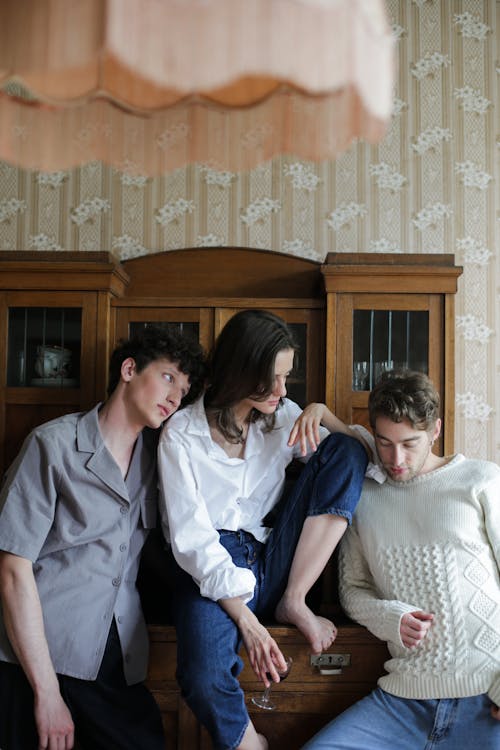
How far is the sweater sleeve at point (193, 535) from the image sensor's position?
1.84 metres

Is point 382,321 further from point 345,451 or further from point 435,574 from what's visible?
point 435,574

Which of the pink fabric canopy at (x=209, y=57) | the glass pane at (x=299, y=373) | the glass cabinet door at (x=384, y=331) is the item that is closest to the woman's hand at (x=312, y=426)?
the glass cabinet door at (x=384, y=331)

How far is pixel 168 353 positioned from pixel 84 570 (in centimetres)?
61

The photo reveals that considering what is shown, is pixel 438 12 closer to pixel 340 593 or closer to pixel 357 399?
pixel 357 399

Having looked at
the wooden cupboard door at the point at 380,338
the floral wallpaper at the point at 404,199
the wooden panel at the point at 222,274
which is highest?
the floral wallpaper at the point at 404,199

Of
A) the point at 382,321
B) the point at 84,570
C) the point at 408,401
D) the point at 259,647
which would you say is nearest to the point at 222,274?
the point at 382,321

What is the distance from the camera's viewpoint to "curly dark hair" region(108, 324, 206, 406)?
6.64 ft

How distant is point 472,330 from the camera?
9.09 ft

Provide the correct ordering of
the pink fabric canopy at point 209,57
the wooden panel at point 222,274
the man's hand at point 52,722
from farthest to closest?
the wooden panel at point 222,274 < the man's hand at point 52,722 < the pink fabric canopy at point 209,57

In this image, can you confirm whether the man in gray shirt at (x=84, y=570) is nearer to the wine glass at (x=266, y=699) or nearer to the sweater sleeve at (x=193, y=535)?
the sweater sleeve at (x=193, y=535)

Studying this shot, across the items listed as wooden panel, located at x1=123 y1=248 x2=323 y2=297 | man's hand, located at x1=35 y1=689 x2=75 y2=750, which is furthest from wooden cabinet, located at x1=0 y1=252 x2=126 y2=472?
man's hand, located at x1=35 y1=689 x2=75 y2=750

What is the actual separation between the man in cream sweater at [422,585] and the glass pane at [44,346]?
1.02 meters

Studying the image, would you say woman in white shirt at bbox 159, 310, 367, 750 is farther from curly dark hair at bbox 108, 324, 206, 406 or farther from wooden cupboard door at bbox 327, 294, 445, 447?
wooden cupboard door at bbox 327, 294, 445, 447

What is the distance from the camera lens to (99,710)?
182 cm
